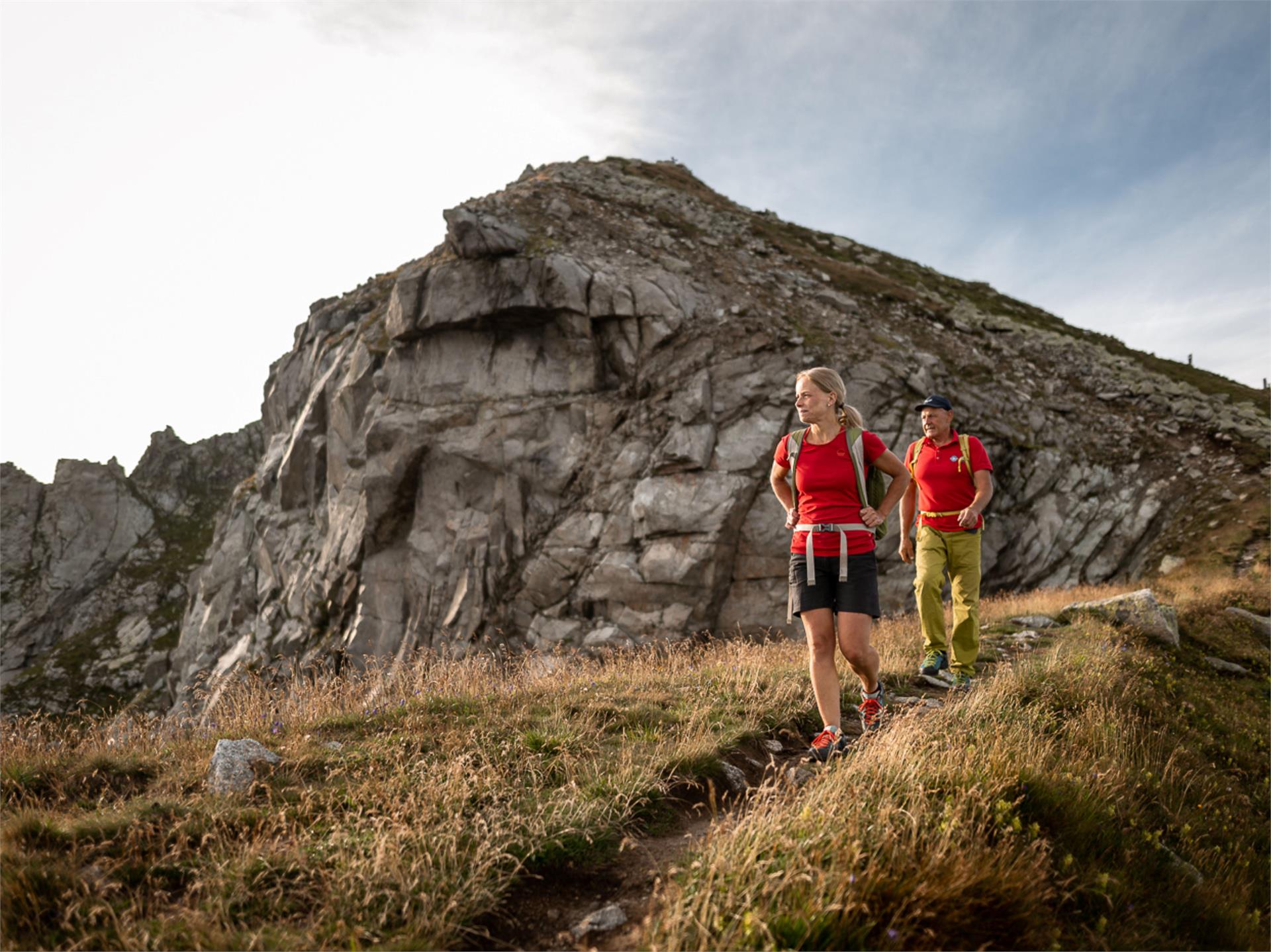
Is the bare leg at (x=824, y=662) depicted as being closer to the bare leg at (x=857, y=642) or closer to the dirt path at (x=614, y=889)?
the bare leg at (x=857, y=642)

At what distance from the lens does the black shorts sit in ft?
18.3

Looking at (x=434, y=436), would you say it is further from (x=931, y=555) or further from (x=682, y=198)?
(x=931, y=555)

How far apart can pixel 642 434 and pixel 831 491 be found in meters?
19.8

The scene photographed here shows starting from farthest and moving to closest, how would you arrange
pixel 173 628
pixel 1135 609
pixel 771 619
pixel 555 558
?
pixel 173 628
pixel 555 558
pixel 771 619
pixel 1135 609

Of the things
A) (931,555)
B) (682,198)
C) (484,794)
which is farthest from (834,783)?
(682,198)

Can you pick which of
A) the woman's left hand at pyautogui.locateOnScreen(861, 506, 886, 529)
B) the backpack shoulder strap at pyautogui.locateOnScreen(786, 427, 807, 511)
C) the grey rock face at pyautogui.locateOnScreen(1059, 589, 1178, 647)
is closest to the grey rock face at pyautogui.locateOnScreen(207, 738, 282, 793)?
the backpack shoulder strap at pyautogui.locateOnScreen(786, 427, 807, 511)

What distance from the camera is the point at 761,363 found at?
25453mm

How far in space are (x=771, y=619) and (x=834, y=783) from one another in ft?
62.3

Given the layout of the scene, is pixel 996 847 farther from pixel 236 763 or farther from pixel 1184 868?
pixel 236 763

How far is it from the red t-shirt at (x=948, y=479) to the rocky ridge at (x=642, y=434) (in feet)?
47.6

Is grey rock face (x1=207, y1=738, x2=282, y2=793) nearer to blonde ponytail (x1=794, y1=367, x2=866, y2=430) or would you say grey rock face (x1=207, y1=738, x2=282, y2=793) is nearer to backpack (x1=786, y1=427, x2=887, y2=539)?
backpack (x1=786, y1=427, x2=887, y2=539)

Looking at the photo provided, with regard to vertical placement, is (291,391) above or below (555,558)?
above

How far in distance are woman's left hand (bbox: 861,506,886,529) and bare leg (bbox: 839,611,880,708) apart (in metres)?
0.70

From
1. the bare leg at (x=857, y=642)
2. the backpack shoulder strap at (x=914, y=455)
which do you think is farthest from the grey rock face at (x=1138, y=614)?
the bare leg at (x=857, y=642)
